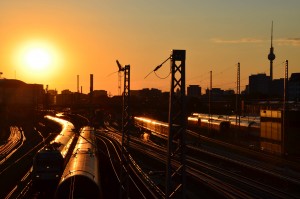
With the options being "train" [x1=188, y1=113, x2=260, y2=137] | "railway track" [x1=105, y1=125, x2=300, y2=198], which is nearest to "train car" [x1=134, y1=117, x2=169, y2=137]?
"train" [x1=188, y1=113, x2=260, y2=137]

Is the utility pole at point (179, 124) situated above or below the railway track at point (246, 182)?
above

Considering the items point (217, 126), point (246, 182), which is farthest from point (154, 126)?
point (246, 182)

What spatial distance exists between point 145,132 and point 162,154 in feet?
119

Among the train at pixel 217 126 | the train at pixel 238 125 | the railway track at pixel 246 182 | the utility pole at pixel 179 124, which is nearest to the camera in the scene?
the utility pole at pixel 179 124

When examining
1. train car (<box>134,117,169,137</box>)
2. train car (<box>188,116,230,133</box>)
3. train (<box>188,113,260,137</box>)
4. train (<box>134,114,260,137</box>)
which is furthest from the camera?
train car (<box>188,116,230,133</box>)

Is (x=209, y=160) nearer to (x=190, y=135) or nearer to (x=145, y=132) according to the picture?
(x=190, y=135)

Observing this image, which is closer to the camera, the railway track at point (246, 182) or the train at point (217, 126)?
the railway track at point (246, 182)

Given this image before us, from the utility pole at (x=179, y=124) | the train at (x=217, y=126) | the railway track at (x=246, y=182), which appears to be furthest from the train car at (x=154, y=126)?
the utility pole at (x=179, y=124)

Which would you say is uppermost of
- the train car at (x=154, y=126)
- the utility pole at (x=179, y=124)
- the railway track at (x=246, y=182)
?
the utility pole at (x=179, y=124)

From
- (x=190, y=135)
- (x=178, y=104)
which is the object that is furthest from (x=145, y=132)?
(x=178, y=104)

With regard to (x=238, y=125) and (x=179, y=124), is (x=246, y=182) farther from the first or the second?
(x=238, y=125)

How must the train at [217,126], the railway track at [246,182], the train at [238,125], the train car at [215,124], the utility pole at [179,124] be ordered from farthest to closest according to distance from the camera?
the train car at [215,124]
the train at [217,126]
the train at [238,125]
the railway track at [246,182]
the utility pole at [179,124]

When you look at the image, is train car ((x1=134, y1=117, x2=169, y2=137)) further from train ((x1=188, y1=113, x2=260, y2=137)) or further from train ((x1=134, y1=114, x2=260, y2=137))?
train ((x1=188, y1=113, x2=260, y2=137))

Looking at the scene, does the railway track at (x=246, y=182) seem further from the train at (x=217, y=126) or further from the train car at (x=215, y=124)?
the train car at (x=215, y=124)
